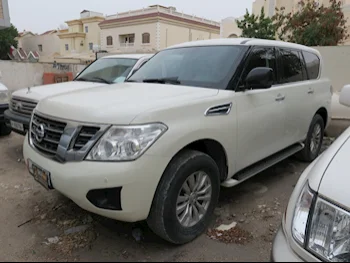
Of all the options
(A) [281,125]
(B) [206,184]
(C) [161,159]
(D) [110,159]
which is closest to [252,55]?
(A) [281,125]

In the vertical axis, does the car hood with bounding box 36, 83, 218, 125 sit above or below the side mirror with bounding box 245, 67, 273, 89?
below

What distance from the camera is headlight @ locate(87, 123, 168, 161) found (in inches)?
88.1

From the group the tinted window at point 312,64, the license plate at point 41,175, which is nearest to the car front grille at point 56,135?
the license plate at point 41,175

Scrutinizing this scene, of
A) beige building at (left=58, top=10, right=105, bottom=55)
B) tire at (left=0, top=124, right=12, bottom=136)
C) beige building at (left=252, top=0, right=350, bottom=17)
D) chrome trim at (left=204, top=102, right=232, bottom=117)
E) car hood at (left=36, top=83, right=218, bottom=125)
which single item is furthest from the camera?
beige building at (left=58, top=10, right=105, bottom=55)

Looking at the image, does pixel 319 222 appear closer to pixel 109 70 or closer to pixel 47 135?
pixel 47 135

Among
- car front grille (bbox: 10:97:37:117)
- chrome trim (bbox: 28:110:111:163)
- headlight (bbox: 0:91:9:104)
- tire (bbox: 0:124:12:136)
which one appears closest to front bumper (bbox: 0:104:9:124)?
headlight (bbox: 0:91:9:104)

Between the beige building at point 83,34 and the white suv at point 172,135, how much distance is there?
43240 millimetres

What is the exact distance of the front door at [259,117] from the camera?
3.12 metres

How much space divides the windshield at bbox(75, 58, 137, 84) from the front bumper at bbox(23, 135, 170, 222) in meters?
3.55

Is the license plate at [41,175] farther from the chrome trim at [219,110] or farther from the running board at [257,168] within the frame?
the running board at [257,168]

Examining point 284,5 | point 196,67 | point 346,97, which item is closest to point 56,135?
point 196,67

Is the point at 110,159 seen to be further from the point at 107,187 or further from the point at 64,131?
the point at 64,131

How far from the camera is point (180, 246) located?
2639 millimetres

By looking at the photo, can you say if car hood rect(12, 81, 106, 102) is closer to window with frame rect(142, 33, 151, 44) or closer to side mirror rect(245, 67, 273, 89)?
side mirror rect(245, 67, 273, 89)
